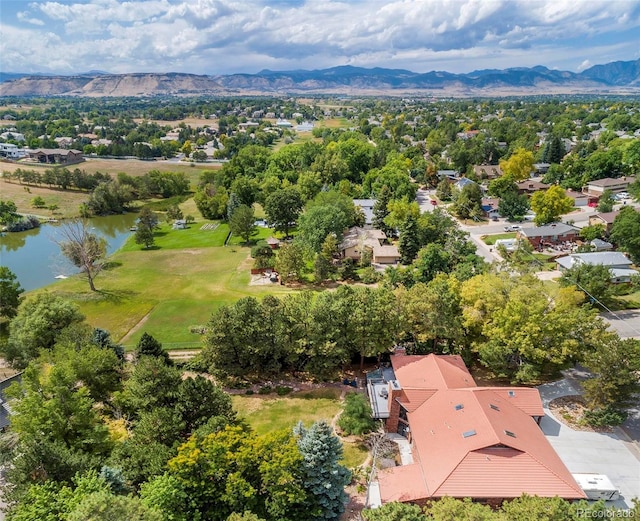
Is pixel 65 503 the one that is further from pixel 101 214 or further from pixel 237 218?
pixel 101 214

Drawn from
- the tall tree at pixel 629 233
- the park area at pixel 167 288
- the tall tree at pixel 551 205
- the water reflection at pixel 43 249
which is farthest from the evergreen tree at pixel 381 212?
the water reflection at pixel 43 249

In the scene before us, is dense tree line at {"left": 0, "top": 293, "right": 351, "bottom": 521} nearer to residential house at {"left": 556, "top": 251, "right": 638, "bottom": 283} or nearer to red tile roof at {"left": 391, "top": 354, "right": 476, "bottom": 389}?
red tile roof at {"left": 391, "top": 354, "right": 476, "bottom": 389}

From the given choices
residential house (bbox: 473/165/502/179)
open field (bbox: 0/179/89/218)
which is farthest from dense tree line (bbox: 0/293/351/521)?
residential house (bbox: 473/165/502/179)

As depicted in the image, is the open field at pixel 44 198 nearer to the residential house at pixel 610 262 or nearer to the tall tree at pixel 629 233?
the residential house at pixel 610 262

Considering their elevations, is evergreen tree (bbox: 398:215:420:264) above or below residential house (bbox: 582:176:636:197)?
below

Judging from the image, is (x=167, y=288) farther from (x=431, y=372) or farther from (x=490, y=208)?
(x=490, y=208)

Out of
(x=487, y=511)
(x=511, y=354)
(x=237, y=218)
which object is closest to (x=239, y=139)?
(x=237, y=218)
